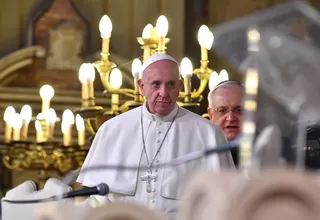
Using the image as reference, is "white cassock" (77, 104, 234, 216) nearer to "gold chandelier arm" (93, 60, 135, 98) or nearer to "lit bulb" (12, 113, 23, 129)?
"gold chandelier arm" (93, 60, 135, 98)

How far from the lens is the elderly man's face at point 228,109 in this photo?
435 centimetres

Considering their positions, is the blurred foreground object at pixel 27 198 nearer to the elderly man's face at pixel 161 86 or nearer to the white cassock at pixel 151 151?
the white cassock at pixel 151 151

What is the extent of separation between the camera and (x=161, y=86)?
361 cm

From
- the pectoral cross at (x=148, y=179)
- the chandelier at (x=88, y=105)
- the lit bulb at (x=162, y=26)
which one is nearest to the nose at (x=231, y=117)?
the chandelier at (x=88, y=105)

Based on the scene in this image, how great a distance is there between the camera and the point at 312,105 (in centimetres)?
157

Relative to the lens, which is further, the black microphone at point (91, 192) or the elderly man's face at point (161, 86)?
the elderly man's face at point (161, 86)

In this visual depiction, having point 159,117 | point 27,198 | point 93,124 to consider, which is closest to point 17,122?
point 93,124

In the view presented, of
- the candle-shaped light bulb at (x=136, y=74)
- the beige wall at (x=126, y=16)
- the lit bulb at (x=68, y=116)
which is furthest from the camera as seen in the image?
the beige wall at (x=126, y=16)

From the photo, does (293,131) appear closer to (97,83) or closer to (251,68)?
(251,68)

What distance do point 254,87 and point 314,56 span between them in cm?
13

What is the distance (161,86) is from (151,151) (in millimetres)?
266

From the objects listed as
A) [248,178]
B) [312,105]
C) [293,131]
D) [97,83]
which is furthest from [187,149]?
[97,83]

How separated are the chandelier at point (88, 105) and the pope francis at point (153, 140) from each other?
1.06 metres

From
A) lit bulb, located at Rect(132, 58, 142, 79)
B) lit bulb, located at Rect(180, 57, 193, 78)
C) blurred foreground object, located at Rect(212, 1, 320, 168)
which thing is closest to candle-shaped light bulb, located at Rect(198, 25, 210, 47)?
lit bulb, located at Rect(180, 57, 193, 78)
